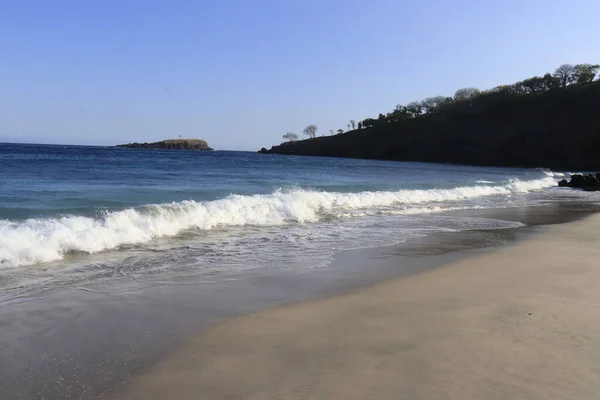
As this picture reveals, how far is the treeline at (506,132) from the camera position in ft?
291

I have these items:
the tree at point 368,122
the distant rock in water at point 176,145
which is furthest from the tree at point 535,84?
the distant rock in water at point 176,145

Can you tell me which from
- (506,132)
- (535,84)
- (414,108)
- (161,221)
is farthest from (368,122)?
(161,221)

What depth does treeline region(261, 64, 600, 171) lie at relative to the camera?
8876cm

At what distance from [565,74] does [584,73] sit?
513cm

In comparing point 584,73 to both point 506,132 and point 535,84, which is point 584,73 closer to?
point 535,84

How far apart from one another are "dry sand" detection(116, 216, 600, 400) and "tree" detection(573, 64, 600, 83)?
12321 cm

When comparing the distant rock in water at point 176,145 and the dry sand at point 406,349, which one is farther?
the distant rock in water at point 176,145

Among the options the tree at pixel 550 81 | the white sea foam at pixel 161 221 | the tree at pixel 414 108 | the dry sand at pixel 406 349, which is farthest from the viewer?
the tree at pixel 414 108

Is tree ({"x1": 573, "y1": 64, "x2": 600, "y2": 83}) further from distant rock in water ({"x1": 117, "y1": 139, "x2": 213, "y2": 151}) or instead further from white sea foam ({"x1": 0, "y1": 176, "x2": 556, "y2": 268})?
distant rock in water ({"x1": 117, "y1": 139, "x2": 213, "y2": 151})

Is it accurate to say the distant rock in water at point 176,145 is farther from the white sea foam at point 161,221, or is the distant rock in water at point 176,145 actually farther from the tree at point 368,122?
the white sea foam at point 161,221

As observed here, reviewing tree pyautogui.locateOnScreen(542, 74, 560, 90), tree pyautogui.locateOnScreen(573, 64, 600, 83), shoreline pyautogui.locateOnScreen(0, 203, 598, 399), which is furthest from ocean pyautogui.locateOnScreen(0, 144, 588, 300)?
tree pyautogui.locateOnScreen(542, 74, 560, 90)

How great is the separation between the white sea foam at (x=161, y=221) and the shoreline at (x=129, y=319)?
9.57ft

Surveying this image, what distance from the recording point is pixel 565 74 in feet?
385

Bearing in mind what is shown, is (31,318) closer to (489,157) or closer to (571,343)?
(571,343)
